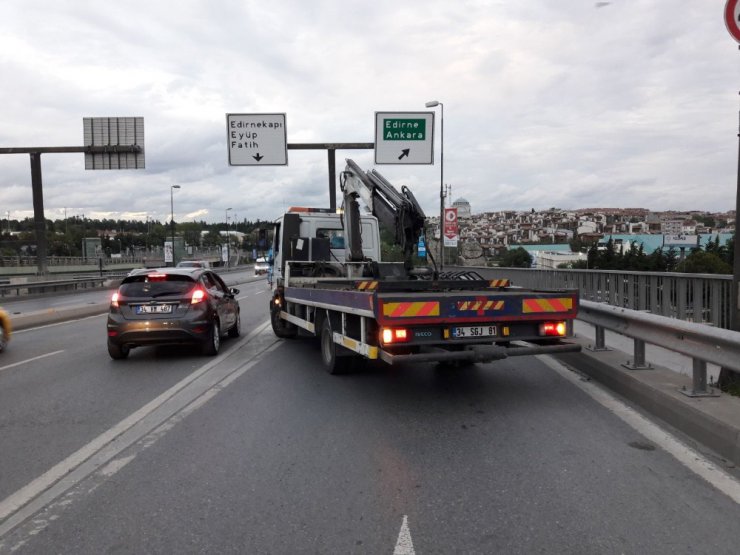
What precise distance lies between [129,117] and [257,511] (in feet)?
83.2

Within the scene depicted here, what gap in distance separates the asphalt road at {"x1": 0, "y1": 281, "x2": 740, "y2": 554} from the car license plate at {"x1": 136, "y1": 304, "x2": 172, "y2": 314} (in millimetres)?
1941

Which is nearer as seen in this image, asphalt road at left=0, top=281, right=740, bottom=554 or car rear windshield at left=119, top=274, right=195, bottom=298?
asphalt road at left=0, top=281, right=740, bottom=554

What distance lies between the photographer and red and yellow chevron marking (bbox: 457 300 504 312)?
20.7 feet

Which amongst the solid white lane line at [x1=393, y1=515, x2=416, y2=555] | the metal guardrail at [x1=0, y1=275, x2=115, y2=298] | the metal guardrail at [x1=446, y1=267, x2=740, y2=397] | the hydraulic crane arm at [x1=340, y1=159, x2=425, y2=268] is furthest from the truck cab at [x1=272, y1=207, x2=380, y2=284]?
the metal guardrail at [x1=0, y1=275, x2=115, y2=298]

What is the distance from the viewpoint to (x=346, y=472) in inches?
174

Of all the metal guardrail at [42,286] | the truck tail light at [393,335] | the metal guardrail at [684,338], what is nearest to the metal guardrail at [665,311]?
the metal guardrail at [684,338]

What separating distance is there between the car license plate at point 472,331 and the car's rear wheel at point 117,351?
6134 mm

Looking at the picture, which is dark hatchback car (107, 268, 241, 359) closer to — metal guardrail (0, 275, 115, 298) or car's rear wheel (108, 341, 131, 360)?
car's rear wheel (108, 341, 131, 360)

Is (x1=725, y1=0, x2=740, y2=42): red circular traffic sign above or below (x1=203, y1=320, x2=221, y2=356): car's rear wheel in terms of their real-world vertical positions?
above

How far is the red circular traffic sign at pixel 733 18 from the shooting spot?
220 inches

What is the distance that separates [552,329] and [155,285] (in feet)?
21.1

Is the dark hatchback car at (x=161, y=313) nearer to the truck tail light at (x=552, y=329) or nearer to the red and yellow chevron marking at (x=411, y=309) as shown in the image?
the red and yellow chevron marking at (x=411, y=309)

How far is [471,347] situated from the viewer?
6.52 meters

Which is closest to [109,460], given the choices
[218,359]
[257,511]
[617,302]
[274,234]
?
[257,511]
